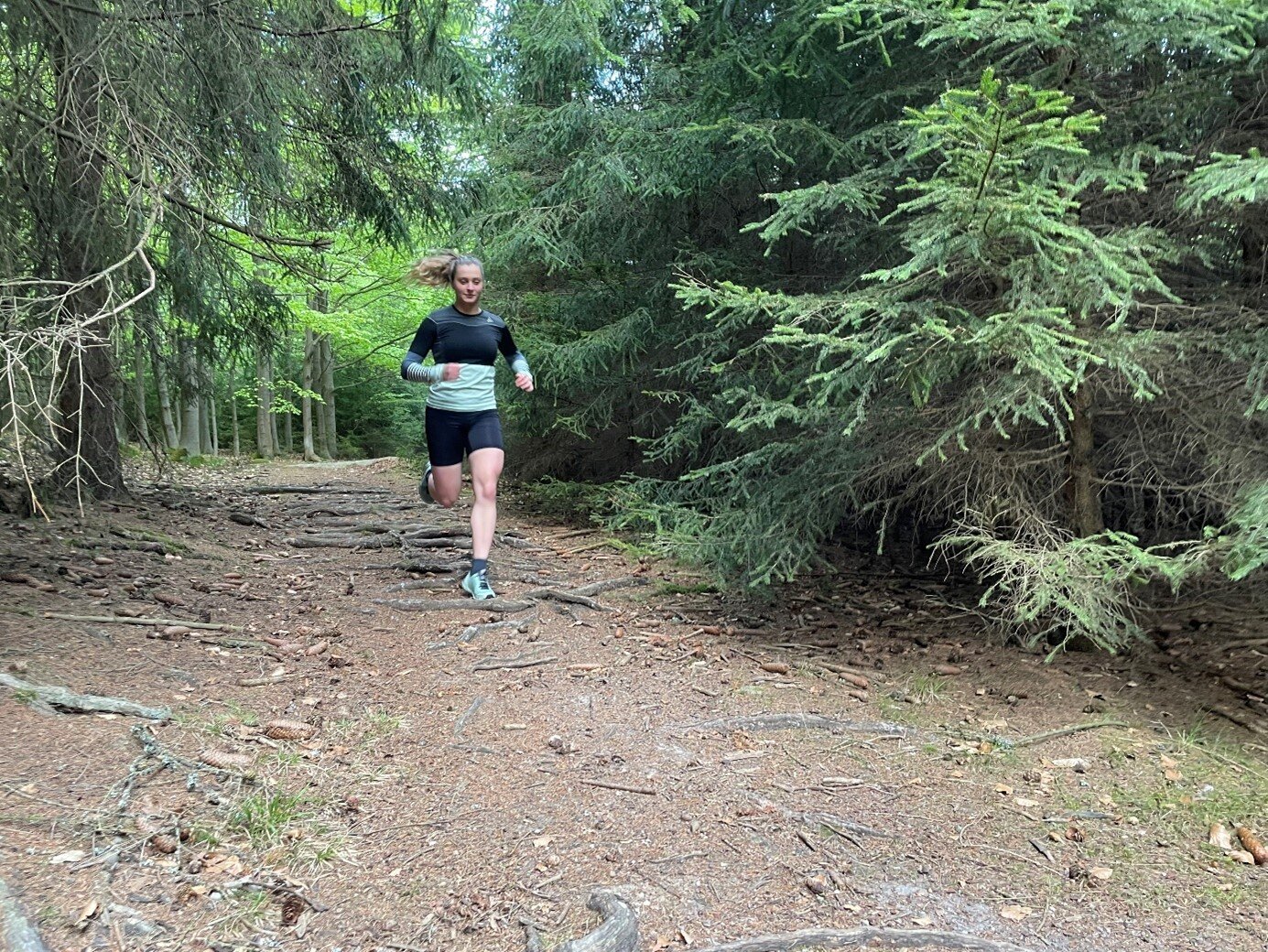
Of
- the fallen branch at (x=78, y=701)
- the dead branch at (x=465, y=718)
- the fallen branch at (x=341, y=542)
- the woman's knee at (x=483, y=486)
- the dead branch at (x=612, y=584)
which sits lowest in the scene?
the dead branch at (x=465, y=718)

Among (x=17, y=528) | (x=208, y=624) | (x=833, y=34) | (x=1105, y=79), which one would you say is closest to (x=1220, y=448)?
(x=1105, y=79)

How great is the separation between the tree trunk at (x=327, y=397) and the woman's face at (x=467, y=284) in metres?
16.0

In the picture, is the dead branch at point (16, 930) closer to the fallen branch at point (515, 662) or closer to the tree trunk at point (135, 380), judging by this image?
the fallen branch at point (515, 662)

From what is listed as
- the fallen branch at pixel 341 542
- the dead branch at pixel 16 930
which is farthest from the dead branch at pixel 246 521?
the dead branch at pixel 16 930

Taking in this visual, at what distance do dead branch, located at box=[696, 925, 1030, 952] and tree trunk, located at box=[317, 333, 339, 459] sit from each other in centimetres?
1978

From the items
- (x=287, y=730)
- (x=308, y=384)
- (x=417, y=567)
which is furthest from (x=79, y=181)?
(x=308, y=384)

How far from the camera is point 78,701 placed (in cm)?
318

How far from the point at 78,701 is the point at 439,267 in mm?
3321

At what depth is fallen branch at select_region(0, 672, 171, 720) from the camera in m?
3.14

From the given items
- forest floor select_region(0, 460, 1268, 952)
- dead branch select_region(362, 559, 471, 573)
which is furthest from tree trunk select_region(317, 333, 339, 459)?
forest floor select_region(0, 460, 1268, 952)

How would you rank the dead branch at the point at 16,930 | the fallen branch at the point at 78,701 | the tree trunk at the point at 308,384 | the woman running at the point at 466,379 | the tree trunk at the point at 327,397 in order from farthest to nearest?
the tree trunk at the point at 327,397
the tree trunk at the point at 308,384
the woman running at the point at 466,379
the fallen branch at the point at 78,701
the dead branch at the point at 16,930

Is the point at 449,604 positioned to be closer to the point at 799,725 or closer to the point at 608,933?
the point at 799,725

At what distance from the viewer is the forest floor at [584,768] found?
2.41m

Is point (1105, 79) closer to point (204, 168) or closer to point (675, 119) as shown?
point (675, 119)
